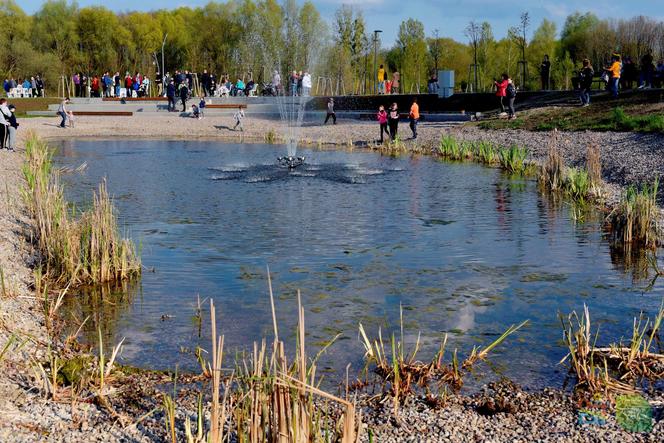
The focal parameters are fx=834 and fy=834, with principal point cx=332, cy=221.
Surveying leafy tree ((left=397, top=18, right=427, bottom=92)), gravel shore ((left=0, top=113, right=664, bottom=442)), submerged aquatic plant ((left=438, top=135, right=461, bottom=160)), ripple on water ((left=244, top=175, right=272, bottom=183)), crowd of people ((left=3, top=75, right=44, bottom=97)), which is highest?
leafy tree ((left=397, top=18, right=427, bottom=92))

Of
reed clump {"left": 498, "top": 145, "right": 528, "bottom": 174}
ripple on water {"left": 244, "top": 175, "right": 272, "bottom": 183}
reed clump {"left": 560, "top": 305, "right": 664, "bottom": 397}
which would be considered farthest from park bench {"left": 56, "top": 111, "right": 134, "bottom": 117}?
reed clump {"left": 560, "top": 305, "right": 664, "bottom": 397}

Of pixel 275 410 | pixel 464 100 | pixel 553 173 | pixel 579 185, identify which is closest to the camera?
pixel 275 410

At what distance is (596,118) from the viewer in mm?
31109

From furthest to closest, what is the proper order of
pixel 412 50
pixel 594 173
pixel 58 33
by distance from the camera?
1. pixel 58 33
2. pixel 412 50
3. pixel 594 173

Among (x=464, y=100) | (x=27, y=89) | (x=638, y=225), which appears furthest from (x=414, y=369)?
(x=27, y=89)

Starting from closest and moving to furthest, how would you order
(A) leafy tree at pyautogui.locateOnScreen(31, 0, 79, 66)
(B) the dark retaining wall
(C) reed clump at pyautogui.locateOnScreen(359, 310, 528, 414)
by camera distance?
(C) reed clump at pyautogui.locateOnScreen(359, 310, 528, 414) → (B) the dark retaining wall → (A) leafy tree at pyautogui.locateOnScreen(31, 0, 79, 66)

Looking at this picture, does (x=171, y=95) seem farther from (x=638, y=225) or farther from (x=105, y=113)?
(x=638, y=225)

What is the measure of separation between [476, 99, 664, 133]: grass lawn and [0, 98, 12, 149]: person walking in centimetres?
1878

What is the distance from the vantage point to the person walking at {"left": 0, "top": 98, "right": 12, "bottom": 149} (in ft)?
86.5

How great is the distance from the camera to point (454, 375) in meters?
7.83

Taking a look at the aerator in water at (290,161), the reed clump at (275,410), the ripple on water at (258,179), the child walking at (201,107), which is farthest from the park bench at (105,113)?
the reed clump at (275,410)

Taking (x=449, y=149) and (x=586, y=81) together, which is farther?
(x=586, y=81)

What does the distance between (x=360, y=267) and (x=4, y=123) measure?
18375 mm

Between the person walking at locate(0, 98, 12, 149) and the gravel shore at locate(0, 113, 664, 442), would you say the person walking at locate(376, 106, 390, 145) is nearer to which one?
the person walking at locate(0, 98, 12, 149)
